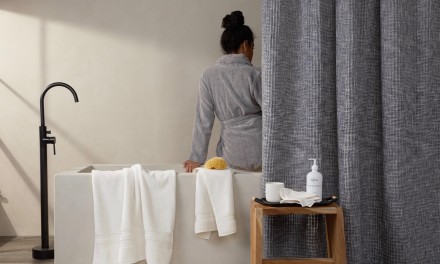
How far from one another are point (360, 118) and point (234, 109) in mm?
731

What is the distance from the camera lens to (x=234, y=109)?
303cm

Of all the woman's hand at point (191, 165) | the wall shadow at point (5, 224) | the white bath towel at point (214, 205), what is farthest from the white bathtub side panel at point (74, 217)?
the wall shadow at point (5, 224)

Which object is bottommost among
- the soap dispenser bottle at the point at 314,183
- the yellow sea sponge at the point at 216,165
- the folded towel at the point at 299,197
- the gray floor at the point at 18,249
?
the gray floor at the point at 18,249

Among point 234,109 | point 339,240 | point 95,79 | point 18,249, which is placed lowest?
point 18,249

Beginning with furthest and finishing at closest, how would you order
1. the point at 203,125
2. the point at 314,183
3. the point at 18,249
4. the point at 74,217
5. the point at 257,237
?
1. the point at 18,249
2. the point at 203,125
3. the point at 74,217
4. the point at 314,183
5. the point at 257,237

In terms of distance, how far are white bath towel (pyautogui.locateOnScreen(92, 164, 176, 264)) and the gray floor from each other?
120 cm

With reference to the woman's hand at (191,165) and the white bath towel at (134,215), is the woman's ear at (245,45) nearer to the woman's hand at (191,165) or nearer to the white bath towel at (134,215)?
the woman's hand at (191,165)

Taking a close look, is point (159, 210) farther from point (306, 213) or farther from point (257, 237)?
point (306, 213)

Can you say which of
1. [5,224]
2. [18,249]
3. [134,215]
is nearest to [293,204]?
[134,215]

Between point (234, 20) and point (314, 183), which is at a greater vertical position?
point (234, 20)

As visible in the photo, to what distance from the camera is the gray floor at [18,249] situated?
354 cm

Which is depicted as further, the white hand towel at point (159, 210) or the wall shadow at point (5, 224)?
the wall shadow at point (5, 224)

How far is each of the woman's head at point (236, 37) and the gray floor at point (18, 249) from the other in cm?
161

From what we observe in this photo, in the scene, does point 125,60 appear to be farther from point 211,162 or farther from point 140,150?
point 211,162
